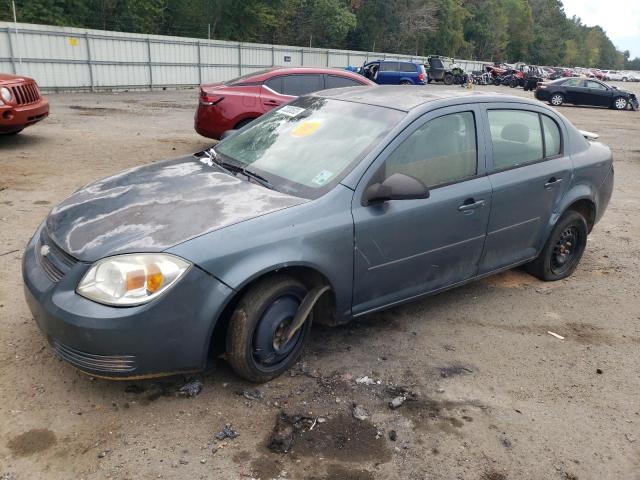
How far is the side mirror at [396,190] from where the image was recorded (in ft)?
10.5

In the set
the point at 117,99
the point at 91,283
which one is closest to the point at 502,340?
the point at 91,283

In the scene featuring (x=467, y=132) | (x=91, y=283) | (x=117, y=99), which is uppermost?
(x=467, y=132)

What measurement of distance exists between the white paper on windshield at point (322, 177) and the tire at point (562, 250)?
2322mm

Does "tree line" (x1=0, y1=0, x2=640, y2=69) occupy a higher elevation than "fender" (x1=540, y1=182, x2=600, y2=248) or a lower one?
higher

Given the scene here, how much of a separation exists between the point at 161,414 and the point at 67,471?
20.7 inches

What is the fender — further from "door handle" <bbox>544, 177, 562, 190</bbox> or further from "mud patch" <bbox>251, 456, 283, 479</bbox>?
"mud patch" <bbox>251, 456, 283, 479</bbox>

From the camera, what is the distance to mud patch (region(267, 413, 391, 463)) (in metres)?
2.67

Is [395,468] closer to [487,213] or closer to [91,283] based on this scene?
[91,283]

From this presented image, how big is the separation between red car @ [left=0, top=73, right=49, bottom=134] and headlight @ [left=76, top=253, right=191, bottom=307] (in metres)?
7.01

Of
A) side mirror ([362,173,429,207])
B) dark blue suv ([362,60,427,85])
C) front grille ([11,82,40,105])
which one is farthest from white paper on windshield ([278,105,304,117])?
dark blue suv ([362,60,427,85])

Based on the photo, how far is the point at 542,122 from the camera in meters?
4.50

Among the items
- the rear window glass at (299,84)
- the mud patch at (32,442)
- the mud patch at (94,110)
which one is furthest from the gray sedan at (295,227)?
the mud patch at (94,110)

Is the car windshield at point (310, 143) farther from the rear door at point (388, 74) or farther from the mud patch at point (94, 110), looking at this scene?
the rear door at point (388, 74)

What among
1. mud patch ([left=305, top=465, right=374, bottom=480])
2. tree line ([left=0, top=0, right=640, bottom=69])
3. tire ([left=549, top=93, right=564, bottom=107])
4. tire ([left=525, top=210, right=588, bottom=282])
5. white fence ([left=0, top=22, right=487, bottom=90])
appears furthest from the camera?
tree line ([left=0, top=0, right=640, bottom=69])
